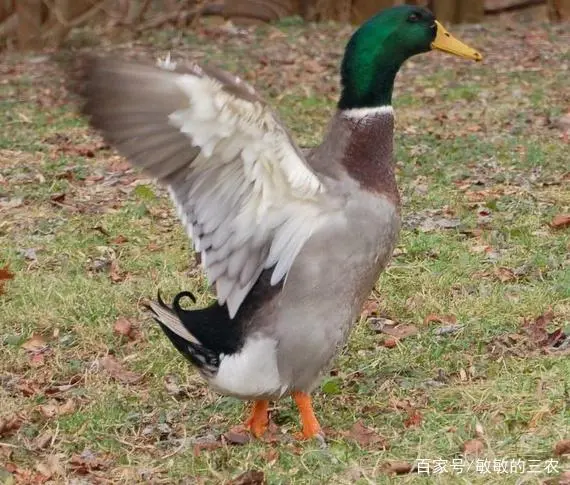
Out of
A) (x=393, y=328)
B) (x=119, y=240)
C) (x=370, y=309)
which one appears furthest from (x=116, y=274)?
(x=393, y=328)

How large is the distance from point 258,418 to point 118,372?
2.89ft

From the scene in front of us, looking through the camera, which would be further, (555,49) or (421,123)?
(555,49)

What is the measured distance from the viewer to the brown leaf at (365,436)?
13.2 ft

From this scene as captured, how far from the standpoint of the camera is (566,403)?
4070 mm

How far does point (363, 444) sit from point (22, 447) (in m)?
1.20

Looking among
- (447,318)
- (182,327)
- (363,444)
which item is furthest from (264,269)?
(447,318)

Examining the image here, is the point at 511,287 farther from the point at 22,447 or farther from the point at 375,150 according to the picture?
the point at 22,447

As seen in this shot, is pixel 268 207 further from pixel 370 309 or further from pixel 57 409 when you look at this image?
pixel 370 309

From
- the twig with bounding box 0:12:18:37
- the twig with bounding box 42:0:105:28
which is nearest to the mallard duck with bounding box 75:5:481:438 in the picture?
the twig with bounding box 42:0:105:28

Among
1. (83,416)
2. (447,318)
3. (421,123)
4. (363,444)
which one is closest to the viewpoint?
(363,444)

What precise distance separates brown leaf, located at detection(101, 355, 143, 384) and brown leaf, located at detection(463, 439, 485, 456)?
1.55 m

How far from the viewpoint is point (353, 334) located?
5.18 m

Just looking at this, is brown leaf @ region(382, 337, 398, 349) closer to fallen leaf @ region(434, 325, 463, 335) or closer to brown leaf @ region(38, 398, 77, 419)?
fallen leaf @ region(434, 325, 463, 335)

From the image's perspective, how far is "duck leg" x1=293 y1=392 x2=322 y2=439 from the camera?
13.8 feet
